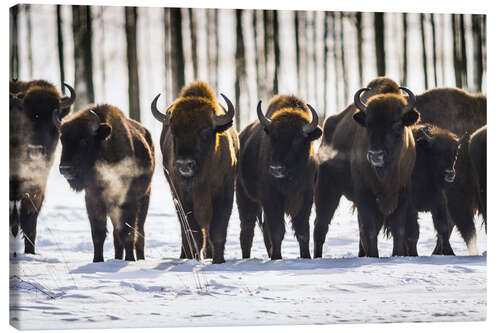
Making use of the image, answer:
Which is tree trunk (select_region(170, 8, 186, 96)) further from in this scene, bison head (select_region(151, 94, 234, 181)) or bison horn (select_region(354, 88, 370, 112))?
bison horn (select_region(354, 88, 370, 112))

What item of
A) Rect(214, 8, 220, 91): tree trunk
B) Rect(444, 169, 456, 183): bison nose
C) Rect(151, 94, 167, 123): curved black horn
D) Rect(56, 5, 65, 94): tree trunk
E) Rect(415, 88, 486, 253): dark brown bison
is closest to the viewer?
Rect(56, 5, 65, 94): tree trunk

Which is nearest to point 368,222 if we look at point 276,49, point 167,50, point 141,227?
A: point 276,49

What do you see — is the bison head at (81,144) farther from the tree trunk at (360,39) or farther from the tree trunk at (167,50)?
the tree trunk at (360,39)

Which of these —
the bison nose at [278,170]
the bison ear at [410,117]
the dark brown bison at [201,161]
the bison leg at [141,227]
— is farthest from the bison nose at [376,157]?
the bison leg at [141,227]

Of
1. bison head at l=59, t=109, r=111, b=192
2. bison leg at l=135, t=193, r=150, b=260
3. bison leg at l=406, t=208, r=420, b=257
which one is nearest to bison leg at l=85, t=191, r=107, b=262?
bison head at l=59, t=109, r=111, b=192

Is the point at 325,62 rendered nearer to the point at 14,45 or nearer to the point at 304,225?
the point at 304,225

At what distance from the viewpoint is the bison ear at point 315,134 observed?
7.55m

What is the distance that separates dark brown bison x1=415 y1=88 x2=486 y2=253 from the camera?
7656 mm

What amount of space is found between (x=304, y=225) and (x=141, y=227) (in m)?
1.32

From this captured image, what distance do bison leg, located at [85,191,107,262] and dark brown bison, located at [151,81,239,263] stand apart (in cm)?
61

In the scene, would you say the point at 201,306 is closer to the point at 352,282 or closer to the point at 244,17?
the point at 352,282

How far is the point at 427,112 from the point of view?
7691mm
